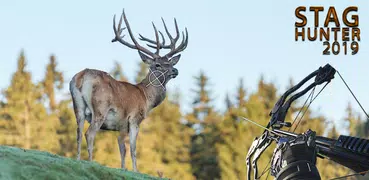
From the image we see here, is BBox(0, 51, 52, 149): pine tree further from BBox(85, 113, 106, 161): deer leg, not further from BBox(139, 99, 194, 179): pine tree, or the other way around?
BBox(85, 113, 106, 161): deer leg

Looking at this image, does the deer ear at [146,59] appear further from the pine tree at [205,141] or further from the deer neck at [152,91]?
the pine tree at [205,141]

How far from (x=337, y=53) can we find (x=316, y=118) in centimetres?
3072

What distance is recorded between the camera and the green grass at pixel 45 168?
937 cm

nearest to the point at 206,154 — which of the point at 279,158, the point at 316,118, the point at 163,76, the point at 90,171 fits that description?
the point at 316,118

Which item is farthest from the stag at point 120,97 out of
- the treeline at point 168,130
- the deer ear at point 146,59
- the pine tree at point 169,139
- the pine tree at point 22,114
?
the pine tree at point 169,139

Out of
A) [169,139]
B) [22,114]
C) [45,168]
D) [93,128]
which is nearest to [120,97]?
[93,128]

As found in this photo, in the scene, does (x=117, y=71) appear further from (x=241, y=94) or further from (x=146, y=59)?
(x=146, y=59)

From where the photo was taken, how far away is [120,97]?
15.0m

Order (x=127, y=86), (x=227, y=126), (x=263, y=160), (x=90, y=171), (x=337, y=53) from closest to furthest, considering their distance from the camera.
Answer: (x=90, y=171) < (x=337, y=53) < (x=127, y=86) < (x=263, y=160) < (x=227, y=126)

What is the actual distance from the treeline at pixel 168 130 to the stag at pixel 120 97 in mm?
23075

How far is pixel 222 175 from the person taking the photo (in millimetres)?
44438

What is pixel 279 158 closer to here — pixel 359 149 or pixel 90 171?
pixel 359 149

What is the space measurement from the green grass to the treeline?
1119 inches

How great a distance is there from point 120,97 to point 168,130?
33.6 metres
